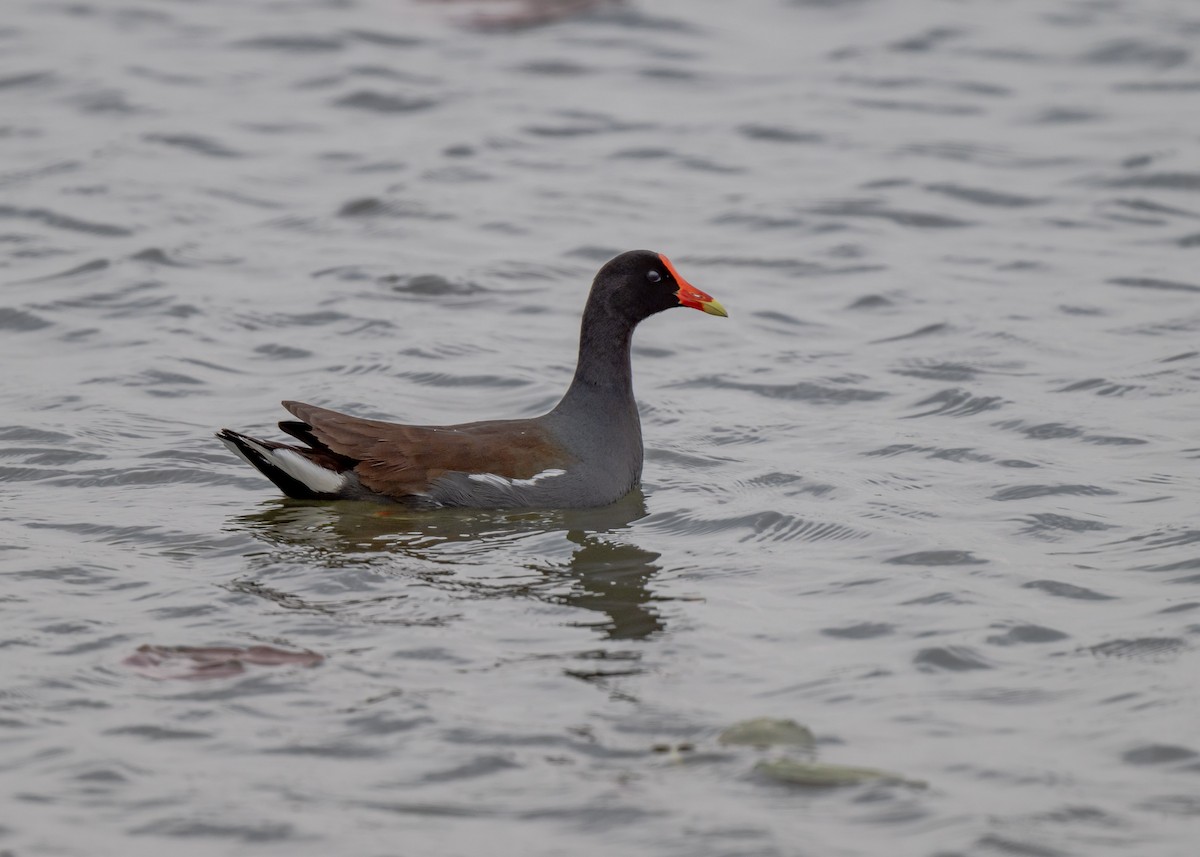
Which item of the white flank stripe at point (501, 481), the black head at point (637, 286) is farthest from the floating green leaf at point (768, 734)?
the black head at point (637, 286)

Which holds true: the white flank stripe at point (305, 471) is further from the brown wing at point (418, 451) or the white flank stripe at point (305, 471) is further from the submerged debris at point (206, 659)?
the submerged debris at point (206, 659)

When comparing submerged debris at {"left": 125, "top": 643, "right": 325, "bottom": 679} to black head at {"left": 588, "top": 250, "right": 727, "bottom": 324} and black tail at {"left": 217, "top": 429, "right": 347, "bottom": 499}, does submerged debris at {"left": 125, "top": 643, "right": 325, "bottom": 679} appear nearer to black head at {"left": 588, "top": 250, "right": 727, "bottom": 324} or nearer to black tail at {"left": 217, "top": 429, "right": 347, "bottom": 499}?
black tail at {"left": 217, "top": 429, "right": 347, "bottom": 499}

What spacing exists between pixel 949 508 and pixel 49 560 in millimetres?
4380

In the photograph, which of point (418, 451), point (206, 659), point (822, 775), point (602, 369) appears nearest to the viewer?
→ point (822, 775)

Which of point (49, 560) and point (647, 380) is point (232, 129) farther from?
point (49, 560)

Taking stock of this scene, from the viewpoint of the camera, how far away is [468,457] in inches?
336

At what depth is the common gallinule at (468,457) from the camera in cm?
848

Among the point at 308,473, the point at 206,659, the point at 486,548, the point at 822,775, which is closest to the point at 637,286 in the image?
the point at 486,548

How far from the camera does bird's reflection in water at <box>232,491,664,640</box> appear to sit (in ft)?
24.3

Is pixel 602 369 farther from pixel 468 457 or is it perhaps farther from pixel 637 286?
pixel 468 457

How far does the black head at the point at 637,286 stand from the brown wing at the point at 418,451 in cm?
94

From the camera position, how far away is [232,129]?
648 inches

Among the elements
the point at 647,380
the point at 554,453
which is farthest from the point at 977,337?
the point at 554,453

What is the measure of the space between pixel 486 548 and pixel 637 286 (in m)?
1.89
